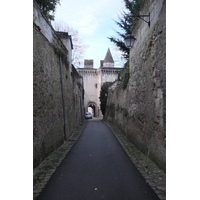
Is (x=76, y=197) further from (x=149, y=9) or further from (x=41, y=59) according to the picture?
(x=149, y=9)

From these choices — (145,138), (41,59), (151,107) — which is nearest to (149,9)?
(151,107)

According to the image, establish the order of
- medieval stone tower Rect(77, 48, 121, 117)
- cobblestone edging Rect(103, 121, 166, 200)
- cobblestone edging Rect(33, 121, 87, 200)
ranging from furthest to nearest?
medieval stone tower Rect(77, 48, 121, 117) < cobblestone edging Rect(33, 121, 87, 200) < cobblestone edging Rect(103, 121, 166, 200)

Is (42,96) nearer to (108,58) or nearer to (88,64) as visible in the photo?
(108,58)

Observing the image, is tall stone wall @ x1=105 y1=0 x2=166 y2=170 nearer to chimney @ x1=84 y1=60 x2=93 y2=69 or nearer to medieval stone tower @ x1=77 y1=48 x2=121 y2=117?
medieval stone tower @ x1=77 y1=48 x2=121 y2=117

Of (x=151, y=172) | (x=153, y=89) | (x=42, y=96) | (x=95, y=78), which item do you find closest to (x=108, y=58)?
(x=95, y=78)

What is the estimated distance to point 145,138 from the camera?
574 cm

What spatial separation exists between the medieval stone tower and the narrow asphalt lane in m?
31.4

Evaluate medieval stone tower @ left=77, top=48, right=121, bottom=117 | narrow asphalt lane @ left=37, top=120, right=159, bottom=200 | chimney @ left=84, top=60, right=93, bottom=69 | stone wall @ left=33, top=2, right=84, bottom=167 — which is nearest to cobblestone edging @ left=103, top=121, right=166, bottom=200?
narrow asphalt lane @ left=37, top=120, right=159, bottom=200

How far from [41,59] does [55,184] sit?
11.4 feet

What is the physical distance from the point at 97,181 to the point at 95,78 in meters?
35.7

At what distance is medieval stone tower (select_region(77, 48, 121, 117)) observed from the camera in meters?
36.7

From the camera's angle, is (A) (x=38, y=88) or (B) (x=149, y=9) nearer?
(A) (x=38, y=88)

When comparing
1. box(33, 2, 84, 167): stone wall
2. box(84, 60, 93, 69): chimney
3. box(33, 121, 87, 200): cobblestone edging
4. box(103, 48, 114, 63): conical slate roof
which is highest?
box(103, 48, 114, 63): conical slate roof

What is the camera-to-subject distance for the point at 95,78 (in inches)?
1528
